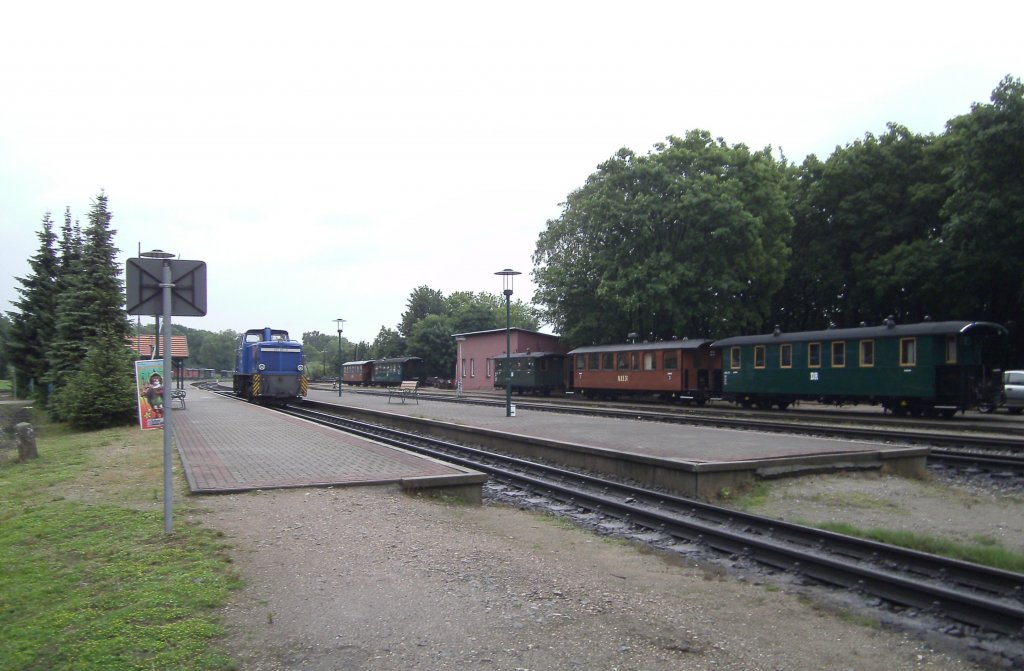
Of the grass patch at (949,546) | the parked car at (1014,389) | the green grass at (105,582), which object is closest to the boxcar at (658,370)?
the parked car at (1014,389)

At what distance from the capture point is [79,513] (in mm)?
7914

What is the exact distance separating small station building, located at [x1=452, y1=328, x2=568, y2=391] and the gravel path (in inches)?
1625

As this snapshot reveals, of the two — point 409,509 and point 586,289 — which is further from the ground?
point 586,289

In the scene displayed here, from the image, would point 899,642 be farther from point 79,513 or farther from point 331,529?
point 79,513

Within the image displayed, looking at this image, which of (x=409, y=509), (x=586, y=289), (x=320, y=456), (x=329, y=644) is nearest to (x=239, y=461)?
(x=320, y=456)

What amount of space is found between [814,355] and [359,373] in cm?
5872

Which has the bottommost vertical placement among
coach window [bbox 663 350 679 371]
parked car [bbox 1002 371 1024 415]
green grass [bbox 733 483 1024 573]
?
green grass [bbox 733 483 1024 573]

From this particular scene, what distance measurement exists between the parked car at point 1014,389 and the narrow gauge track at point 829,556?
68.4 feet

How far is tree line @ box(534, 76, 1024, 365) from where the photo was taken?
31.2 meters

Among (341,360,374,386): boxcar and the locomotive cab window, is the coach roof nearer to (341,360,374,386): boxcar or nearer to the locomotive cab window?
the locomotive cab window

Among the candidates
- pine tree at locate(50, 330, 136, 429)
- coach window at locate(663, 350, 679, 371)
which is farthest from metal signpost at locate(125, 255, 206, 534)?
coach window at locate(663, 350, 679, 371)

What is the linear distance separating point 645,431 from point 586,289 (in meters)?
25.3

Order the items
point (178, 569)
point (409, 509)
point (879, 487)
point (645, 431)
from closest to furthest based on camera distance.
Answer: point (178, 569)
point (409, 509)
point (879, 487)
point (645, 431)

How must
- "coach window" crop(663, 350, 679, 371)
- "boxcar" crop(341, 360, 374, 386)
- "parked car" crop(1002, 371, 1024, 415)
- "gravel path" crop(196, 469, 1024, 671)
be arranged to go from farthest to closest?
"boxcar" crop(341, 360, 374, 386) → "coach window" crop(663, 350, 679, 371) → "parked car" crop(1002, 371, 1024, 415) → "gravel path" crop(196, 469, 1024, 671)
